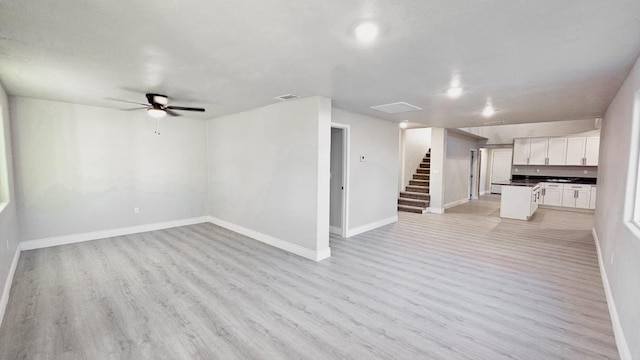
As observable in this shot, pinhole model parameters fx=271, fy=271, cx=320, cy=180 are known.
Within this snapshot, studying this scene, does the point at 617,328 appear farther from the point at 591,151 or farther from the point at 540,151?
the point at 540,151

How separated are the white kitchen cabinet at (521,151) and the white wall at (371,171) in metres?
5.54

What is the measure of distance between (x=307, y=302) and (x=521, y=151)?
Result: 9.59 metres

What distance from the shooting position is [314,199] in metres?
4.04

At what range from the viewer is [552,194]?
8531mm

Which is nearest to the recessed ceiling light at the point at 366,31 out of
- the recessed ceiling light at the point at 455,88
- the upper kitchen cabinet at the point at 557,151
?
the recessed ceiling light at the point at 455,88

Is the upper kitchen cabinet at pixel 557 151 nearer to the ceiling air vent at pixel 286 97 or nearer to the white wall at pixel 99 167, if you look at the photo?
the ceiling air vent at pixel 286 97

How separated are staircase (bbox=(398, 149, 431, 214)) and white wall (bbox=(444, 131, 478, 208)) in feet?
2.39

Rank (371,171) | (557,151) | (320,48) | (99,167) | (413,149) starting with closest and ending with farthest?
(320,48) → (99,167) → (371,171) → (557,151) → (413,149)

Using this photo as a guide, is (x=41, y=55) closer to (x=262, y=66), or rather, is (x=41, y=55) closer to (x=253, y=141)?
(x=262, y=66)

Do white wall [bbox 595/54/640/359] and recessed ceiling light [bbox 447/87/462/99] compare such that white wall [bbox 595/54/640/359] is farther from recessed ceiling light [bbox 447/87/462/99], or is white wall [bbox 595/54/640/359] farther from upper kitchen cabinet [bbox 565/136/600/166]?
upper kitchen cabinet [bbox 565/136/600/166]

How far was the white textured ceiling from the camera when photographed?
5.50 ft

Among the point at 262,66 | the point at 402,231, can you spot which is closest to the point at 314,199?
the point at 262,66

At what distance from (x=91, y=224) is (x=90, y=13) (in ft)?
15.2

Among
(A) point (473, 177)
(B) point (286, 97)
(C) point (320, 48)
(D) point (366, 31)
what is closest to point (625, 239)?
(D) point (366, 31)
